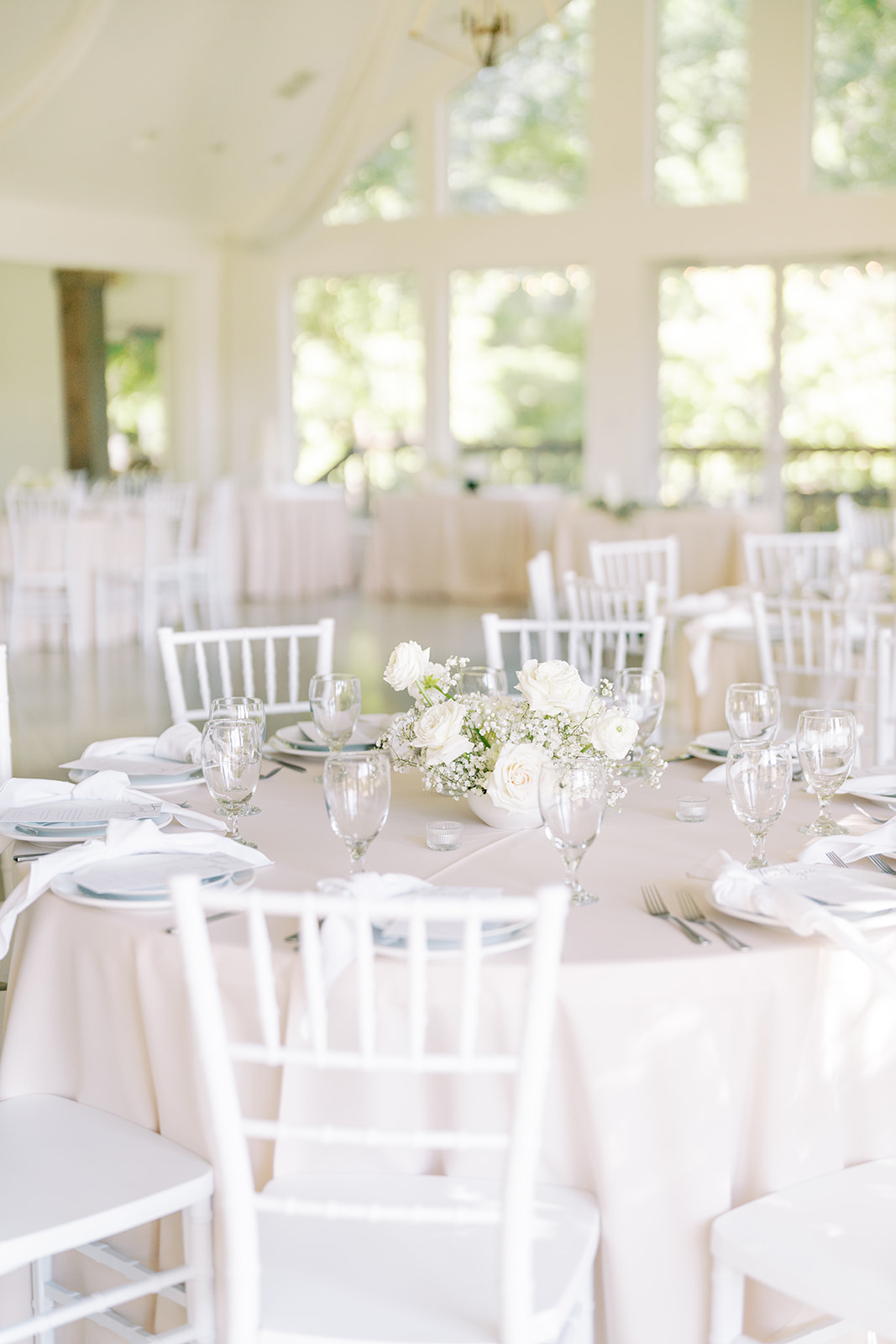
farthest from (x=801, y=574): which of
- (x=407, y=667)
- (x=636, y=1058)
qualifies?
(x=636, y=1058)

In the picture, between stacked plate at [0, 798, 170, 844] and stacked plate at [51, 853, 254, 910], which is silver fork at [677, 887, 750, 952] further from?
stacked plate at [0, 798, 170, 844]

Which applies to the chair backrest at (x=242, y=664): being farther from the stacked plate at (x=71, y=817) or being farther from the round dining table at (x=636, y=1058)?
the round dining table at (x=636, y=1058)

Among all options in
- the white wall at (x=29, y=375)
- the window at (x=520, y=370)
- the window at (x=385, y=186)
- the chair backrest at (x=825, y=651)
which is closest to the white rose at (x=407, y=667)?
the chair backrest at (x=825, y=651)

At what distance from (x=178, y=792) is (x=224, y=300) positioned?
11566 millimetres

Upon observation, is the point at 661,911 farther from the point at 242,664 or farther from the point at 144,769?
the point at 242,664

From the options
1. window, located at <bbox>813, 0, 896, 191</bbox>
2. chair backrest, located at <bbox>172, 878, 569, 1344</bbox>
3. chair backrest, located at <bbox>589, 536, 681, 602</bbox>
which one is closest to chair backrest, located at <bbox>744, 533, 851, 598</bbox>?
chair backrest, located at <bbox>589, 536, 681, 602</bbox>

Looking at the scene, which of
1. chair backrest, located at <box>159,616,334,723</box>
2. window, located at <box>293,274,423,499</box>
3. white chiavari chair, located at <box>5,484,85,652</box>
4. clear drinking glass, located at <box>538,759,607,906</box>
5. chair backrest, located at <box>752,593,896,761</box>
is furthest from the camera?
window, located at <box>293,274,423,499</box>

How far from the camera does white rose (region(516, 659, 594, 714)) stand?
2.15 metres

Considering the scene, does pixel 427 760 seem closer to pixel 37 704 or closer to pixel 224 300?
pixel 37 704

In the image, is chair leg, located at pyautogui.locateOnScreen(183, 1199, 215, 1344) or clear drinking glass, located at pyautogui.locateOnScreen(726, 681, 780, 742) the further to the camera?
clear drinking glass, located at pyautogui.locateOnScreen(726, 681, 780, 742)

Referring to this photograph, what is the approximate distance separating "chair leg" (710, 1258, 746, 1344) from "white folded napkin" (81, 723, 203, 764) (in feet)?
4.43

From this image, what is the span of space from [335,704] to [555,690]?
49cm

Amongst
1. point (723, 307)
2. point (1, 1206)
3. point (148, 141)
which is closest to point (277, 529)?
A: point (148, 141)

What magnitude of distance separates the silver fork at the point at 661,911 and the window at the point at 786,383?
9.31m
